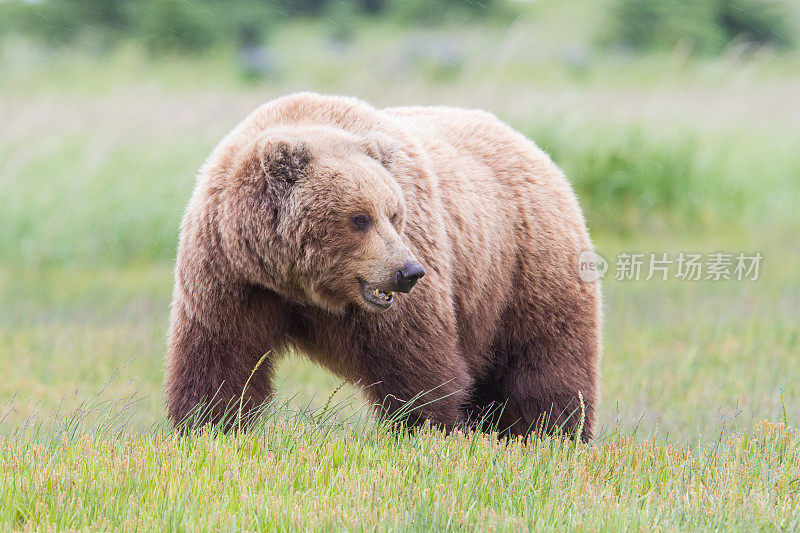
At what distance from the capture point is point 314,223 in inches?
172

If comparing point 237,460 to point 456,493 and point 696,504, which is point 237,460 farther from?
point 696,504

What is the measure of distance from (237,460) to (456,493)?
92cm

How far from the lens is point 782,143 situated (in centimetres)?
1636

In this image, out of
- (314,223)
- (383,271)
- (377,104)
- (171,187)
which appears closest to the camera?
(383,271)

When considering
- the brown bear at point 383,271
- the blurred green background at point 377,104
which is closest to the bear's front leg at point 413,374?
the brown bear at point 383,271

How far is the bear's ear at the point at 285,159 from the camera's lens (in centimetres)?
436

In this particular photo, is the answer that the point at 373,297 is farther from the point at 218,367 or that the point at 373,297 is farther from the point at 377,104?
the point at 377,104

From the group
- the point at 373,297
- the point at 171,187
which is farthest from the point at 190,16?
the point at 373,297

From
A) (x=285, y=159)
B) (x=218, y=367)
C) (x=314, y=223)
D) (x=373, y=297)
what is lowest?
(x=218, y=367)

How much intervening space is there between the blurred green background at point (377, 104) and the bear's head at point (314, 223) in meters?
0.91

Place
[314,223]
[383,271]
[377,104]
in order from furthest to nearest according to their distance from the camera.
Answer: [377,104], [314,223], [383,271]

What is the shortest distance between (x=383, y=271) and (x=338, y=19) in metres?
23.2

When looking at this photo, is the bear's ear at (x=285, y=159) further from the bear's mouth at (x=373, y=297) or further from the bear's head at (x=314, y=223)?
the bear's mouth at (x=373, y=297)

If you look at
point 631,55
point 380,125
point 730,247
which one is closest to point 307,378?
point 380,125
